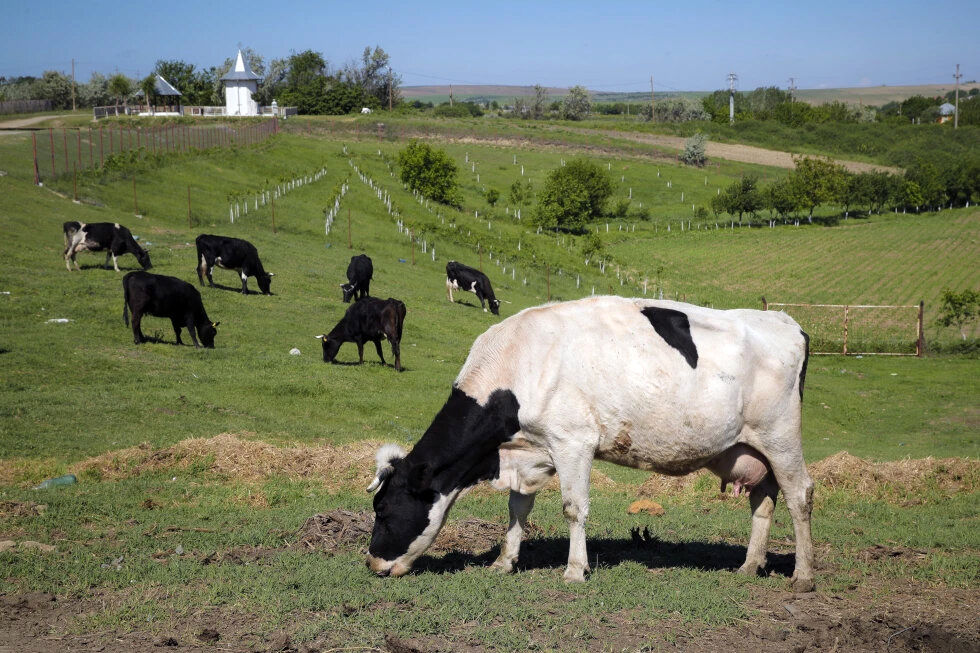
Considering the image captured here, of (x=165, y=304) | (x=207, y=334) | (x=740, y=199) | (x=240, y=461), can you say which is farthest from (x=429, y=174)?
(x=240, y=461)

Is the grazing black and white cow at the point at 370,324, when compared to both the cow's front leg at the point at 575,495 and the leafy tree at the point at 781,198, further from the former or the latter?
the leafy tree at the point at 781,198

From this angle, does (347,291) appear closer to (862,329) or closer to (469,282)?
(469,282)

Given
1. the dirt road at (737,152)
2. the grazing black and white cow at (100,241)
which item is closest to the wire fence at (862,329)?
the grazing black and white cow at (100,241)

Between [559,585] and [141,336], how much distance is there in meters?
18.0

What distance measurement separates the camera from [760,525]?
979cm

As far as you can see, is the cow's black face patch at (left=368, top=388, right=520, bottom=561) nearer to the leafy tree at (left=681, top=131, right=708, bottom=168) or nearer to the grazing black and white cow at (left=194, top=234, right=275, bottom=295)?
the grazing black and white cow at (left=194, top=234, right=275, bottom=295)

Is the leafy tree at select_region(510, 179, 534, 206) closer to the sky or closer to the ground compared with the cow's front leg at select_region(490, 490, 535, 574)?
closer to the sky

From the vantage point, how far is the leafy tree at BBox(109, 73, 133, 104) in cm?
13100

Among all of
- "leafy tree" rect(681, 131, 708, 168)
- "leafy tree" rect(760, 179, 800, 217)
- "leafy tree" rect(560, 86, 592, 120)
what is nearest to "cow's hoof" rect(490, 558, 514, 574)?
"leafy tree" rect(760, 179, 800, 217)

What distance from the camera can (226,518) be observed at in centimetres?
1141

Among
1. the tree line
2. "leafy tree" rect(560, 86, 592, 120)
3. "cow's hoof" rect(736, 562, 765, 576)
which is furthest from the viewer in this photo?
"leafy tree" rect(560, 86, 592, 120)

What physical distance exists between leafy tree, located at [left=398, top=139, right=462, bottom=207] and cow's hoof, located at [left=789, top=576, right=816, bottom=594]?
64708mm

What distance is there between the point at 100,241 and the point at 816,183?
80848mm

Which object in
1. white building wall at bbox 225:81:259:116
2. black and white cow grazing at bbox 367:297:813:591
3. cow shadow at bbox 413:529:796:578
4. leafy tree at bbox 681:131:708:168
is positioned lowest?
cow shadow at bbox 413:529:796:578
